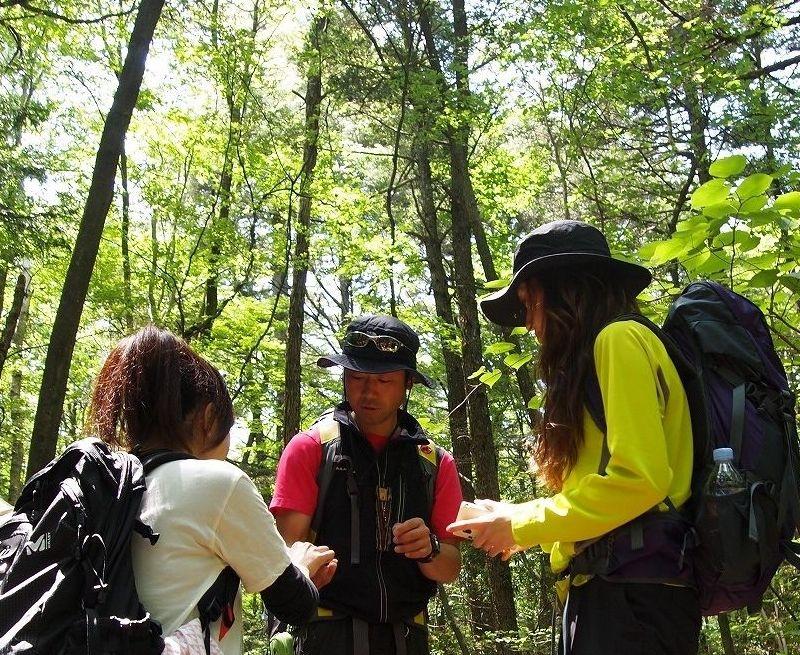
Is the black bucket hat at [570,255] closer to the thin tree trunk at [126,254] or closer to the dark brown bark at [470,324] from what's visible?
the dark brown bark at [470,324]

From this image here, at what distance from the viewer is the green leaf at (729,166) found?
9.22 feet

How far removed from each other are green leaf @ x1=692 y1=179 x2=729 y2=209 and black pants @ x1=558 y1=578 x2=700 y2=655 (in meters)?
1.55

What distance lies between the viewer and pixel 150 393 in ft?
6.67

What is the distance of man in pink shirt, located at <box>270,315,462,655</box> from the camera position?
281cm

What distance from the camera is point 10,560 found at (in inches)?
65.4

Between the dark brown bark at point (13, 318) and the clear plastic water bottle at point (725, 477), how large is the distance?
1273cm

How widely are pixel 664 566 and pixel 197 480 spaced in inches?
49.8

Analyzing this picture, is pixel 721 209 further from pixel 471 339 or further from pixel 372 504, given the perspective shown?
pixel 471 339

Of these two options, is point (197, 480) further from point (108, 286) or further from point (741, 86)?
point (108, 286)

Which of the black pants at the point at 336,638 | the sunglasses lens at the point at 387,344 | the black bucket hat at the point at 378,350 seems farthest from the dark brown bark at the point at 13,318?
the black pants at the point at 336,638

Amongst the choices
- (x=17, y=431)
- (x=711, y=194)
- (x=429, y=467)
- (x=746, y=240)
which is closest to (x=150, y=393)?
(x=429, y=467)

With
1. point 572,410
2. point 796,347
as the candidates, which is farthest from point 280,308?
point 572,410

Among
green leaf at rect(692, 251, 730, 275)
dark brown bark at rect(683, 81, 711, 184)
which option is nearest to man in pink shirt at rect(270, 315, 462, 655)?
green leaf at rect(692, 251, 730, 275)

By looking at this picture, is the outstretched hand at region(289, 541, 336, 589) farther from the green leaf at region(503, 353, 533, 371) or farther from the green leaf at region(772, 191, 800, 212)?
the green leaf at region(772, 191, 800, 212)
